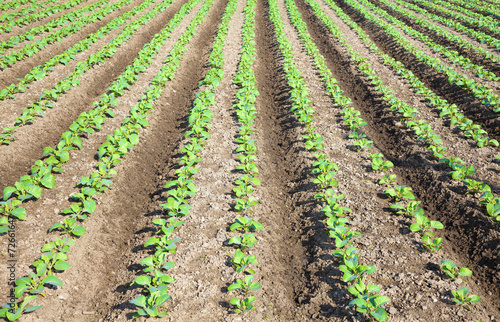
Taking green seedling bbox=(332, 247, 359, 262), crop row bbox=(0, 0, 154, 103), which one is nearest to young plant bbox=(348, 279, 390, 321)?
green seedling bbox=(332, 247, 359, 262)

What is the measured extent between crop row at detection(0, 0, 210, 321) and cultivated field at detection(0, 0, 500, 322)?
0.04 meters

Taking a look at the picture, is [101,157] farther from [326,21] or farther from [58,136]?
[326,21]

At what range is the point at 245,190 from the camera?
6.12 metres

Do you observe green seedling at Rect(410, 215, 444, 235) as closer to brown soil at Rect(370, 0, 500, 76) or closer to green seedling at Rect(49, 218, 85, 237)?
green seedling at Rect(49, 218, 85, 237)

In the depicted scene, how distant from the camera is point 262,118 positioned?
9391 mm

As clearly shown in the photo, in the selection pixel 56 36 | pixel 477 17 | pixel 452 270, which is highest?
pixel 477 17

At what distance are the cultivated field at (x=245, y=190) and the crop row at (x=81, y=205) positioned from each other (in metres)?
0.04

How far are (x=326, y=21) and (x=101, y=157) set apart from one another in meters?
19.4

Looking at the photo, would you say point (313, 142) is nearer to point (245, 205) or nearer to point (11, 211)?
point (245, 205)

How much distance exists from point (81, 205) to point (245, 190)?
3.34 m

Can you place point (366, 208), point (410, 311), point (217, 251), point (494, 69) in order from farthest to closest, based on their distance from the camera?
point (494, 69) → point (366, 208) → point (217, 251) → point (410, 311)

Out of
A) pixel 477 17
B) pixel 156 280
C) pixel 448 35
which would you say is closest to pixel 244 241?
pixel 156 280

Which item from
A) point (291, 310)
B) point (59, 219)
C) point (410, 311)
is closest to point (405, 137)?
point (410, 311)

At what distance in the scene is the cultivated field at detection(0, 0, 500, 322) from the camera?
13.8 ft
